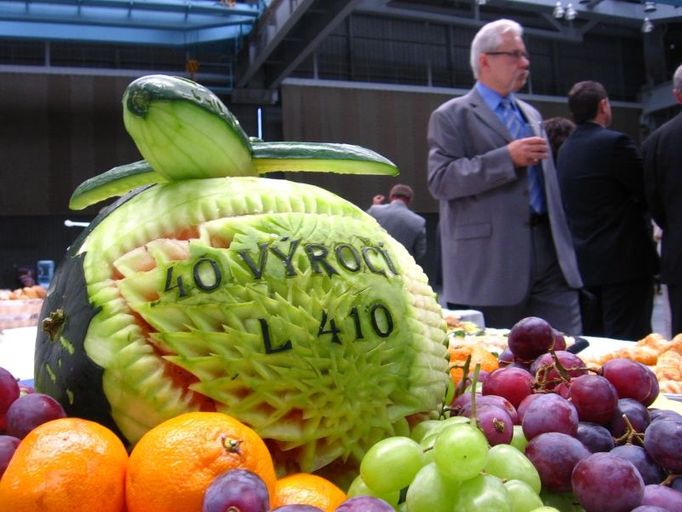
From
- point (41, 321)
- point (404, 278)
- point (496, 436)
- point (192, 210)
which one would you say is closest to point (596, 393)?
point (496, 436)

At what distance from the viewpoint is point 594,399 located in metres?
0.70

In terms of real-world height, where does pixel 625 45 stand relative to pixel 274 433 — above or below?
above

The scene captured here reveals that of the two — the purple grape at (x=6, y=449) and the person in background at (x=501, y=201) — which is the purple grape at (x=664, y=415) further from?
the person in background at (x=501, y=201)

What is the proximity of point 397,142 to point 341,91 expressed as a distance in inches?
54.6

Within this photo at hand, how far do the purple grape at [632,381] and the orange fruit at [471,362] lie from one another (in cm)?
20

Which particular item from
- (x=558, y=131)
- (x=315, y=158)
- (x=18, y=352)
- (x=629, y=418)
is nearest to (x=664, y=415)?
(x=629, y=418)

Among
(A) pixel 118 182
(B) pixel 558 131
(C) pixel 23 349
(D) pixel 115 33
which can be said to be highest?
(D) pixel 115 33

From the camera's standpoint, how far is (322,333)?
0.67m

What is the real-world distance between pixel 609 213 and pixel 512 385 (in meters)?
2.71

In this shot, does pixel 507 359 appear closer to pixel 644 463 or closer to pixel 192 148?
pixel 644 463

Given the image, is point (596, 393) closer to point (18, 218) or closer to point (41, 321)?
point (41, 321)

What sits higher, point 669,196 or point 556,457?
point 669,196

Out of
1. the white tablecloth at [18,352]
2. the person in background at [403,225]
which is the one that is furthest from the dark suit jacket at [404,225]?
the white tablecloth at [18,352]

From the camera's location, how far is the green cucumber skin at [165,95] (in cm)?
75
